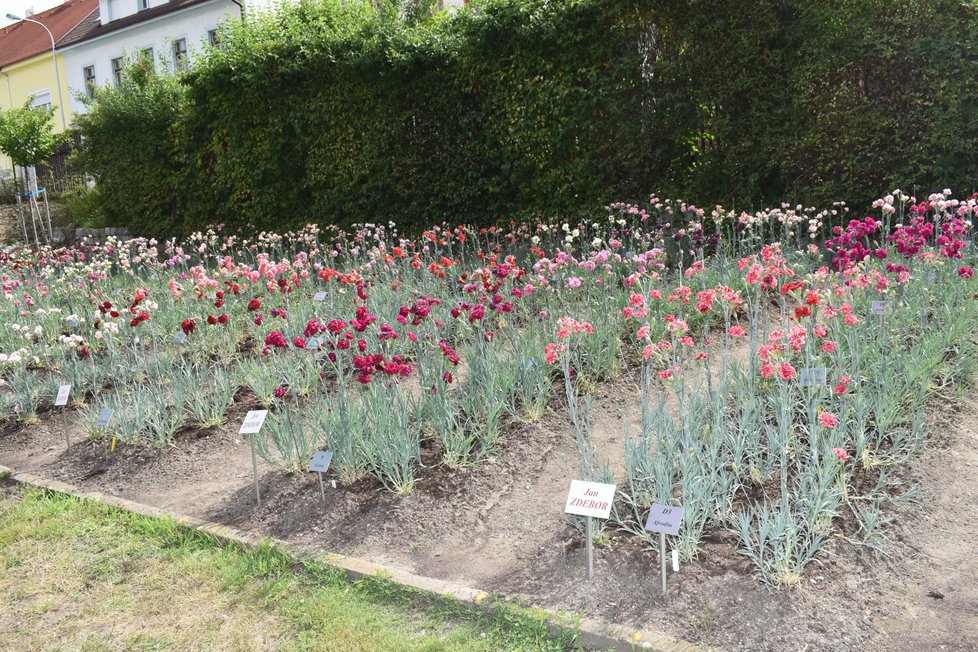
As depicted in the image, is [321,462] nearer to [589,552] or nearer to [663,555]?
[589,552]

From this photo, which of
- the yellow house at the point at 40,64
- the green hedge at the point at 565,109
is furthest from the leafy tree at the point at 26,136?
the yellow house at the point at 40,64

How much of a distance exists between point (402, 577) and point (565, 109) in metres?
6.24

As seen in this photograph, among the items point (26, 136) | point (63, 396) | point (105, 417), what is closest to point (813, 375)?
point (105, 417)

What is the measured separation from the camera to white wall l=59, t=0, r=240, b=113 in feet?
85.3

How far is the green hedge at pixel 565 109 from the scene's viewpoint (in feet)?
21.2

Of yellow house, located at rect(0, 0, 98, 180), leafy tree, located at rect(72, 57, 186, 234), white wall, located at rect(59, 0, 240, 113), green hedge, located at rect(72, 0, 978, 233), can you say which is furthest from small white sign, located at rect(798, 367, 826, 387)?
yellow house, located at rect(0, 0, 98, 180)

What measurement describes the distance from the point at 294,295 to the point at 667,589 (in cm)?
583

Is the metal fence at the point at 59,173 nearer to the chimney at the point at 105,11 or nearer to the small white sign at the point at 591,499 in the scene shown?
the chimney at the point at 105,11

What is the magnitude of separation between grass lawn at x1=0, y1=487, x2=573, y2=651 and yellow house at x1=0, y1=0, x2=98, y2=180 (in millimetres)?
33692

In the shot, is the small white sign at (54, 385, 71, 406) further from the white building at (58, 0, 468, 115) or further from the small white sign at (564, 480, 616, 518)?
the white building at (58, 0, 468, 115)

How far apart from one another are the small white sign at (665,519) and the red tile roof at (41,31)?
38.5 meters

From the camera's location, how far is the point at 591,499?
2744mm

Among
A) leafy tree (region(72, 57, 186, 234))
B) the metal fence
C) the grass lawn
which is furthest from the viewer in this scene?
the metal fence

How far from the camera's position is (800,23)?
6.76m
